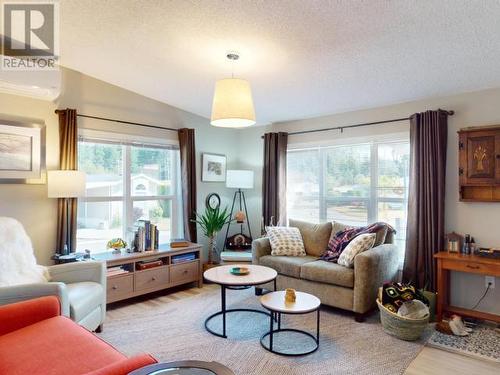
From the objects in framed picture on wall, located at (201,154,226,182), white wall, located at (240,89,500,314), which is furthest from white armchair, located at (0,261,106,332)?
white wall, located at (240,89,500,314)

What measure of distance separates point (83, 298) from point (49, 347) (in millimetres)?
902

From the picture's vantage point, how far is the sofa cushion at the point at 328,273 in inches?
127

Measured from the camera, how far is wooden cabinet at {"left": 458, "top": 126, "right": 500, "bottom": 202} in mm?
3119

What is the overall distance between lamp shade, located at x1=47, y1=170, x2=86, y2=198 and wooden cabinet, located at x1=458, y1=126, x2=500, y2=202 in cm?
383

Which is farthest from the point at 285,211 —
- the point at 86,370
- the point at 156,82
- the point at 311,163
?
the point at 86,370

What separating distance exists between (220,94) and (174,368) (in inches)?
80.4

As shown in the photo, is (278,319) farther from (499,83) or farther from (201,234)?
(499,83)

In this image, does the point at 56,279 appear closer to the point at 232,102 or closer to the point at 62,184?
the point at 62,184

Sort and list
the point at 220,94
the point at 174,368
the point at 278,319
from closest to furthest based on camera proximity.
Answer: the point at 174,368 → the point at 220,94 → the point at 278,319

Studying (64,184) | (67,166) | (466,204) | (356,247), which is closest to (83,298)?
Result: (64,184)

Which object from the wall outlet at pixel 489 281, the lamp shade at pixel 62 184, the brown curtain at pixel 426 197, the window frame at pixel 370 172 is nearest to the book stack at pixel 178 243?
the lamp shade at pixel 62 184

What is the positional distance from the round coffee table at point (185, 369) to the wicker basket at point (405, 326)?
6.87ft

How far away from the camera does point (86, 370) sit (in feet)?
5.08

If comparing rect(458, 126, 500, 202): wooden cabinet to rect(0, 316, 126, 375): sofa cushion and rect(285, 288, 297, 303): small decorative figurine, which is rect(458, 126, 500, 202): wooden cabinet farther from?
rect(0, 316, 126, 375): sofa cushion
